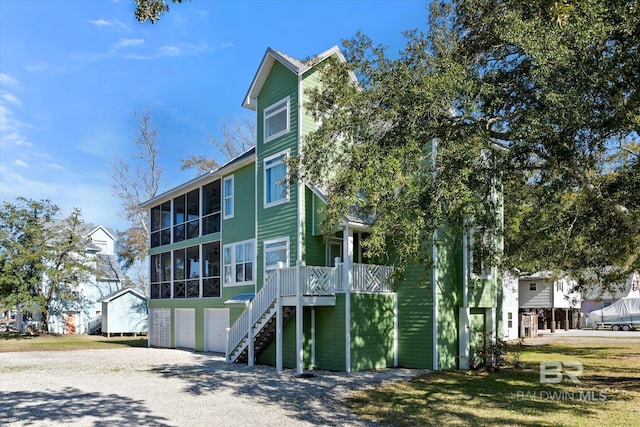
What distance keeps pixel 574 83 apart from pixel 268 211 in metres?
12.3

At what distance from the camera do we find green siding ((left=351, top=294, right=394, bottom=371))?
639 inches

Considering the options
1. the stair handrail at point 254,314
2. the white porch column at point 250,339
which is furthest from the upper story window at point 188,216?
the white porch column at point 250,339

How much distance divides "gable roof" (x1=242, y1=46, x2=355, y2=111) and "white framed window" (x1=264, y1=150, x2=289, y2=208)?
9.35 ft

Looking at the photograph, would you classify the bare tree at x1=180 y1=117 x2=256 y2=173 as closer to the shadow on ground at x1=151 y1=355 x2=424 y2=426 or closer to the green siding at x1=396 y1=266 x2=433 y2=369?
the shadow on ground at x1=151 y1=355 x2=424 y2=426

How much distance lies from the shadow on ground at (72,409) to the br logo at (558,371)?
10.5 metres

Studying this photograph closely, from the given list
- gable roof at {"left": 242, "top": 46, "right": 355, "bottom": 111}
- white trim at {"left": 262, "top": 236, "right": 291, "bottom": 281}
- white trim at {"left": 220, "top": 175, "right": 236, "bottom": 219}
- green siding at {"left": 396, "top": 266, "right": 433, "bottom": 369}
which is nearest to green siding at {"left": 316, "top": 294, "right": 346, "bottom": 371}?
white trim at {"left": 262, "top": 236, "right": 291, "bottom": 281}

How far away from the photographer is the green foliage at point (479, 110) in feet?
29.8

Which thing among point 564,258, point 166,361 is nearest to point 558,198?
point 564,258

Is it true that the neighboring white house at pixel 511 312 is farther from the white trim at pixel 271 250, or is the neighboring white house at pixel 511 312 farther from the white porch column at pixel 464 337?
the white trim at pixel 271 250

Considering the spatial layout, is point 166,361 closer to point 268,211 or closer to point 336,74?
point 268,211

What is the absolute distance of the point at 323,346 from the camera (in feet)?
55.5

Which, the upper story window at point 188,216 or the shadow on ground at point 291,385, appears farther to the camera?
the upper story window at point 188,216

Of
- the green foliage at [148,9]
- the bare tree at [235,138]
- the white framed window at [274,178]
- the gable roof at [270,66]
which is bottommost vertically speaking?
the white framed window at [274,178]

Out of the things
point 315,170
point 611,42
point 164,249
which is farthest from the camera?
point 164,249
